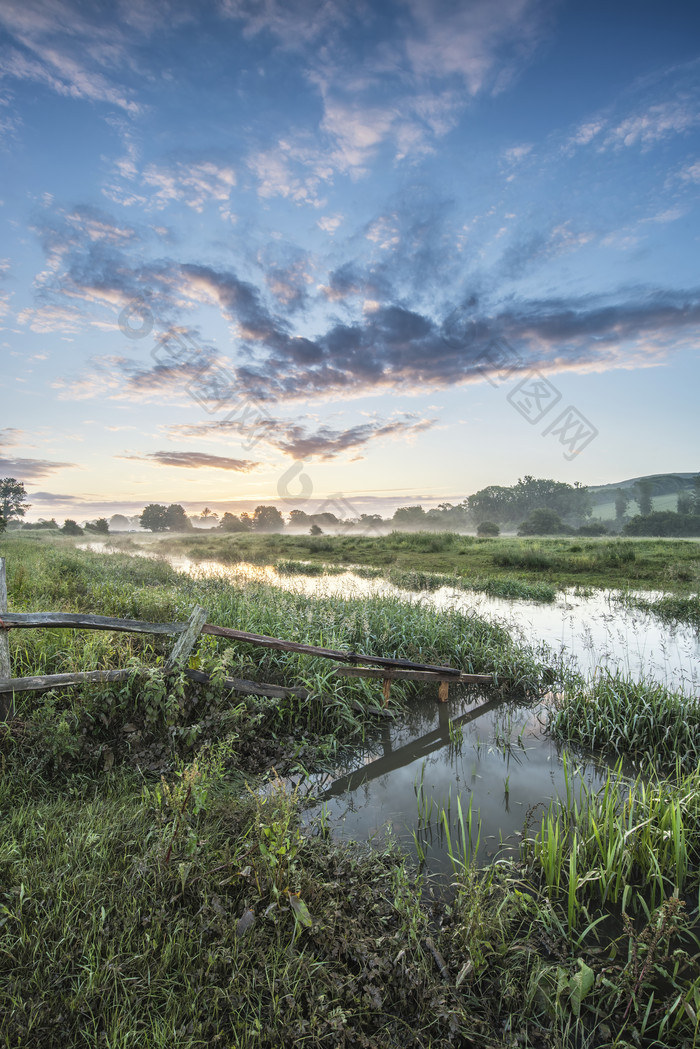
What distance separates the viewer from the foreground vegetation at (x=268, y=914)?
2.79 metres

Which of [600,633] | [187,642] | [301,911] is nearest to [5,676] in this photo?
[187,642]

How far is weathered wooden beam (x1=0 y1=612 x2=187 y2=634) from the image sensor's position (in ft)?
18.2

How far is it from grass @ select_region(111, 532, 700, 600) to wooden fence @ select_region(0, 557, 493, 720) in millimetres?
13154

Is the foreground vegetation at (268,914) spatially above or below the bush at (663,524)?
below

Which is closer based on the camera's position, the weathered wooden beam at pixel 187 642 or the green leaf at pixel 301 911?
the green leaf at pixel 301 911

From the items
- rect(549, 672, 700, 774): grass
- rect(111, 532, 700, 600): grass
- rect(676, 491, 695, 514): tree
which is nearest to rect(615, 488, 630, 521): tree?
rect(676, 491, 695, 514): tree

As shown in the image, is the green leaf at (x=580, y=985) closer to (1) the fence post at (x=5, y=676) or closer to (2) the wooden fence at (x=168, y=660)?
(2) the wooden fence at (x=168, y=660)

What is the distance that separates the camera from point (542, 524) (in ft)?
196

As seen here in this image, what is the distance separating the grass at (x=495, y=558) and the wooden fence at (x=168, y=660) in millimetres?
13154

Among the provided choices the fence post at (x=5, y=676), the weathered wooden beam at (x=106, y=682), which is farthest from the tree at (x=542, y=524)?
the fence post at (x=5, y=676)

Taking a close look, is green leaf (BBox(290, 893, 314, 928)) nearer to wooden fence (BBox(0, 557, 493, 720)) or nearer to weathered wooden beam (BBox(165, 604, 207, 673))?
wooden fence (BBox(0, 557, 493, 720))

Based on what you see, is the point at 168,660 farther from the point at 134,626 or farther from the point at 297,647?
the point at 297,647

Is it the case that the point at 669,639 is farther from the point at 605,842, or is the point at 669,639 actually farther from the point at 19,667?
the point at 19,667

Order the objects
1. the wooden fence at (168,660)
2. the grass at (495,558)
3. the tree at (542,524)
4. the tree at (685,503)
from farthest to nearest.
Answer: the tree at (685,503), the tree at (542,524), the grass at (495,558), the wooden fence at (168,660)
